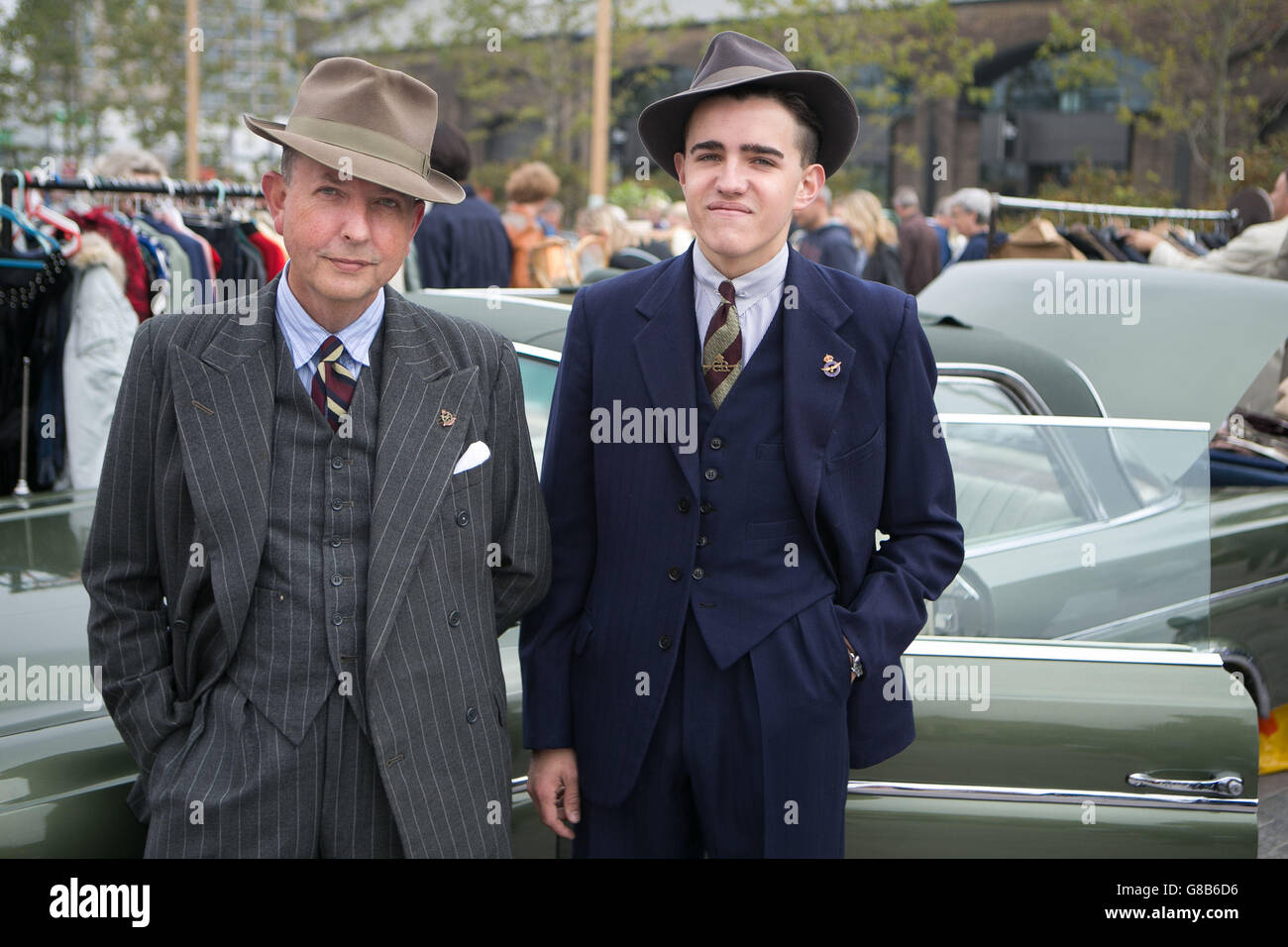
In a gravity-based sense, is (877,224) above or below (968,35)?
below

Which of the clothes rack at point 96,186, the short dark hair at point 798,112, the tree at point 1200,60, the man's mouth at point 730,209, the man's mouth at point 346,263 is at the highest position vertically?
the tree at point 1200,60

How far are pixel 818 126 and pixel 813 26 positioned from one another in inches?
903

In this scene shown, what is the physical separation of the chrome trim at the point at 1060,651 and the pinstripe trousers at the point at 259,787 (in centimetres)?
131

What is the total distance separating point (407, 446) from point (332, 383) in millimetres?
162

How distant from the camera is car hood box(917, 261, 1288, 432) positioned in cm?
404

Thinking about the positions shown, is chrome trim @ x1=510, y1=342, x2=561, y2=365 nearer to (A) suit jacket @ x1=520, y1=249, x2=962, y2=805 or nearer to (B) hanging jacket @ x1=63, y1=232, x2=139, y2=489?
(A) suit jacket @ x1=520, y1=249, x2=962, y2=805

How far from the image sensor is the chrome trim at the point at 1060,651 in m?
2.74

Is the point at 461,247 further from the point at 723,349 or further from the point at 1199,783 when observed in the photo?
the point at 1199,783

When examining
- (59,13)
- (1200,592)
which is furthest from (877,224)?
(59,13)

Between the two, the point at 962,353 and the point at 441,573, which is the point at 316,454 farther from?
the point at 962,353

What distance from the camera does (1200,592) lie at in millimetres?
2793
